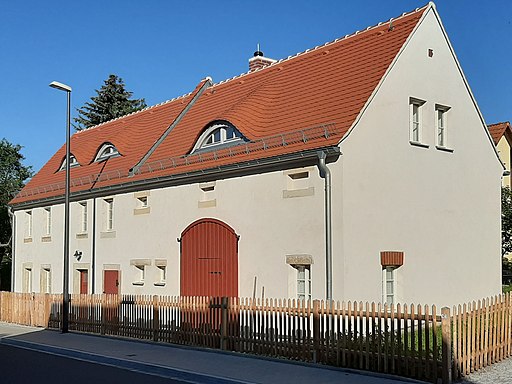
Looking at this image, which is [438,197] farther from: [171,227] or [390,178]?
[171,227]

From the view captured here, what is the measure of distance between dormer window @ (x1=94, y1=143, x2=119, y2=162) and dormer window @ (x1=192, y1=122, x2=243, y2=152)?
23.4ft

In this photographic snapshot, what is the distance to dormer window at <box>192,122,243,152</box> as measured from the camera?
70.0ft

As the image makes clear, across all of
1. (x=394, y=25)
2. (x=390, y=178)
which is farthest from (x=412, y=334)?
(x=394, y=25)

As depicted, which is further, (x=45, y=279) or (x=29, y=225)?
(x=29, y=225)

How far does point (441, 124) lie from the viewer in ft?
67.0

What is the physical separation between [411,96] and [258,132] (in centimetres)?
456

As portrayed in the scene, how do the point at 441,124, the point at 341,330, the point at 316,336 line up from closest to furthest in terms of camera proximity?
the point at 341,330 → the point at 316,336 → the point at 441,124

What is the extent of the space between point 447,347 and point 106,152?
2159cm

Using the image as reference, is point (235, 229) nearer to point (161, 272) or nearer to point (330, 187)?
point (330, 187)

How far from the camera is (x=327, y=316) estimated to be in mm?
13070

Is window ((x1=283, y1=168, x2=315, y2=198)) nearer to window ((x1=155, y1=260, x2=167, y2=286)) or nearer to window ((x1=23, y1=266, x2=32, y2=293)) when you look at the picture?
window ((x1=155, y1=260, x2=167, y2=286))

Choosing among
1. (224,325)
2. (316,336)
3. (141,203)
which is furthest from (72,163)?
(316,336)

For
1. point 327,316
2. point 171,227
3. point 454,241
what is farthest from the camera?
point 171,227

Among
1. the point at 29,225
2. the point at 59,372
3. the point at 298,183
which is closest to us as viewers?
the point at 59,372
